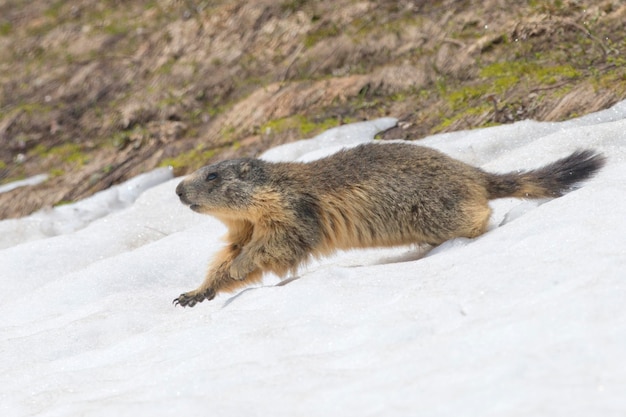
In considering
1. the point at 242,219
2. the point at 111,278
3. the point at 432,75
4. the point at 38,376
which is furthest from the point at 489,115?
the point at 38,376

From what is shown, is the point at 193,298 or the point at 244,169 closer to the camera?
the point at 193,298

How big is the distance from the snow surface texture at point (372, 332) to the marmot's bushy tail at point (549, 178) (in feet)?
0.56

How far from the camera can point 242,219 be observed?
7953mm

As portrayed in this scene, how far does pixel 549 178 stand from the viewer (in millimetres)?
7672

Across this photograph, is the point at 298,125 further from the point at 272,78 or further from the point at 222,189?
the point at 222,189

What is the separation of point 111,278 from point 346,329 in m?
4.34

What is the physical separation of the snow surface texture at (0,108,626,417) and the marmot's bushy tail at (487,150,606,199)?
6.7 inches

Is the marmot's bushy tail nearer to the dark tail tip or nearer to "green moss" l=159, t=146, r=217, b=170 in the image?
the dark tail tip

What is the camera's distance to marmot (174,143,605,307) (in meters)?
7.53

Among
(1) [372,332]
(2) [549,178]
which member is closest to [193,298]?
(1) [372,332]

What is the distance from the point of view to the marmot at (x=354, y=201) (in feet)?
24.7

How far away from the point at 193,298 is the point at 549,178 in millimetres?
3696

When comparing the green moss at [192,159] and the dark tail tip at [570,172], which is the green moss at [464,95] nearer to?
the green moss at [192,159]

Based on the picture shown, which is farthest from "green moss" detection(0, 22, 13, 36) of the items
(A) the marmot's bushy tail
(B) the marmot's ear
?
(A) the marmot's bushy tail
